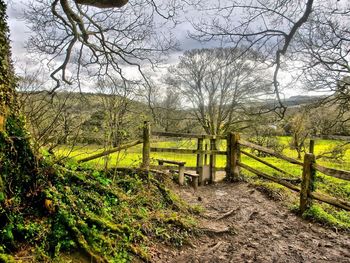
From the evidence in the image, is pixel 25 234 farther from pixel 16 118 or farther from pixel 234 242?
pixel 234 242

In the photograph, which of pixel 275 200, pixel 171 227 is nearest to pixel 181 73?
pixel 275 200

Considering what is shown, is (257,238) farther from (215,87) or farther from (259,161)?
(215,87)

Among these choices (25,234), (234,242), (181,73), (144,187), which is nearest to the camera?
(25,234)

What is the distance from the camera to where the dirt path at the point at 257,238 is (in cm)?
425

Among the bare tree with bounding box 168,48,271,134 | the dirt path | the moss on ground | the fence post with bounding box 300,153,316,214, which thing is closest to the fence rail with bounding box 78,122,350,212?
the fence post with bounding box 300,153,316,214

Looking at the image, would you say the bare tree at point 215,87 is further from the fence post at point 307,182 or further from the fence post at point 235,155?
the fence post at point 307,182

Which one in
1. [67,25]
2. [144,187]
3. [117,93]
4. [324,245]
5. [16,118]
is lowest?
[324,245]

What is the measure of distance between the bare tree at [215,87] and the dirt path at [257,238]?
15.7m

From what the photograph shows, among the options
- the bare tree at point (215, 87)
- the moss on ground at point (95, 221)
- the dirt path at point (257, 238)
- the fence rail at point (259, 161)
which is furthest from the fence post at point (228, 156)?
the bare tree at point (215, 87)

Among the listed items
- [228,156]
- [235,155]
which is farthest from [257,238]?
[228,156]

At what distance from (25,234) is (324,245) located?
414cm

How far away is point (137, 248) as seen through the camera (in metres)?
3.85

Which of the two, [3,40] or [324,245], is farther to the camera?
[324,245]

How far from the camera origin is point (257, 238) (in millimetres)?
5016
